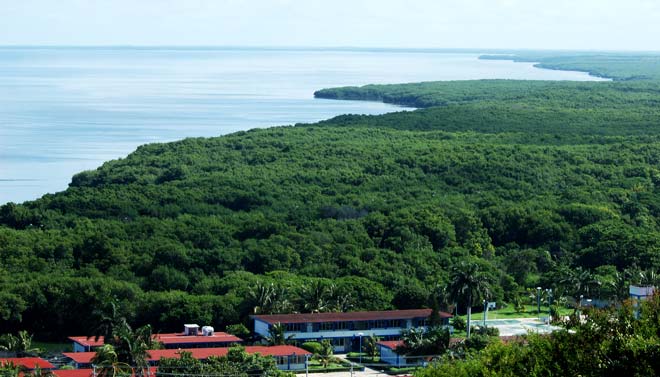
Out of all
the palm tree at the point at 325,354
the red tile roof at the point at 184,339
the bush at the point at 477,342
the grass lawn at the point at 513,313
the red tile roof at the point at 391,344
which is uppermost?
the bush at the point at 477,342

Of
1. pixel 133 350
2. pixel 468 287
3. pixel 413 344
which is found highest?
pixel 133 350

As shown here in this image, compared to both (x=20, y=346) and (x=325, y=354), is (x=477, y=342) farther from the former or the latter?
(x=20, y=346)

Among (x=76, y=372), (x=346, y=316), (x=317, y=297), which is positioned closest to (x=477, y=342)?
(x=346, y=316)

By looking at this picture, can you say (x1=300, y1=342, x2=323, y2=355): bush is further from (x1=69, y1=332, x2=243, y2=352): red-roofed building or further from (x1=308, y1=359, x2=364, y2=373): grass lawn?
(x1=69, y1=332, x2=243, y2=352): red-roofed building

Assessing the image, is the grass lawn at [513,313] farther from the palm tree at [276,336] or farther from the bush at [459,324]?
the palm tree at [276,336]

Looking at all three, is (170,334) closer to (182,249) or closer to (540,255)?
(182,249)

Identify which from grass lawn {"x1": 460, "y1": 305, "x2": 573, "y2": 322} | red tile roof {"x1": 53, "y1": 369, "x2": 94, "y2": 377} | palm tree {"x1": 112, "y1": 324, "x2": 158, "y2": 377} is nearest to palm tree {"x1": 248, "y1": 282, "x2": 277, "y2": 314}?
grass lawn {"x1": 460, "y1": 305, "x2": 573, "y2": 322}

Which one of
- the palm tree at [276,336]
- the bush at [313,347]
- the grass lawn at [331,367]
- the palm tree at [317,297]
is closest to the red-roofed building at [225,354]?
the grass lawn at [331,367]
